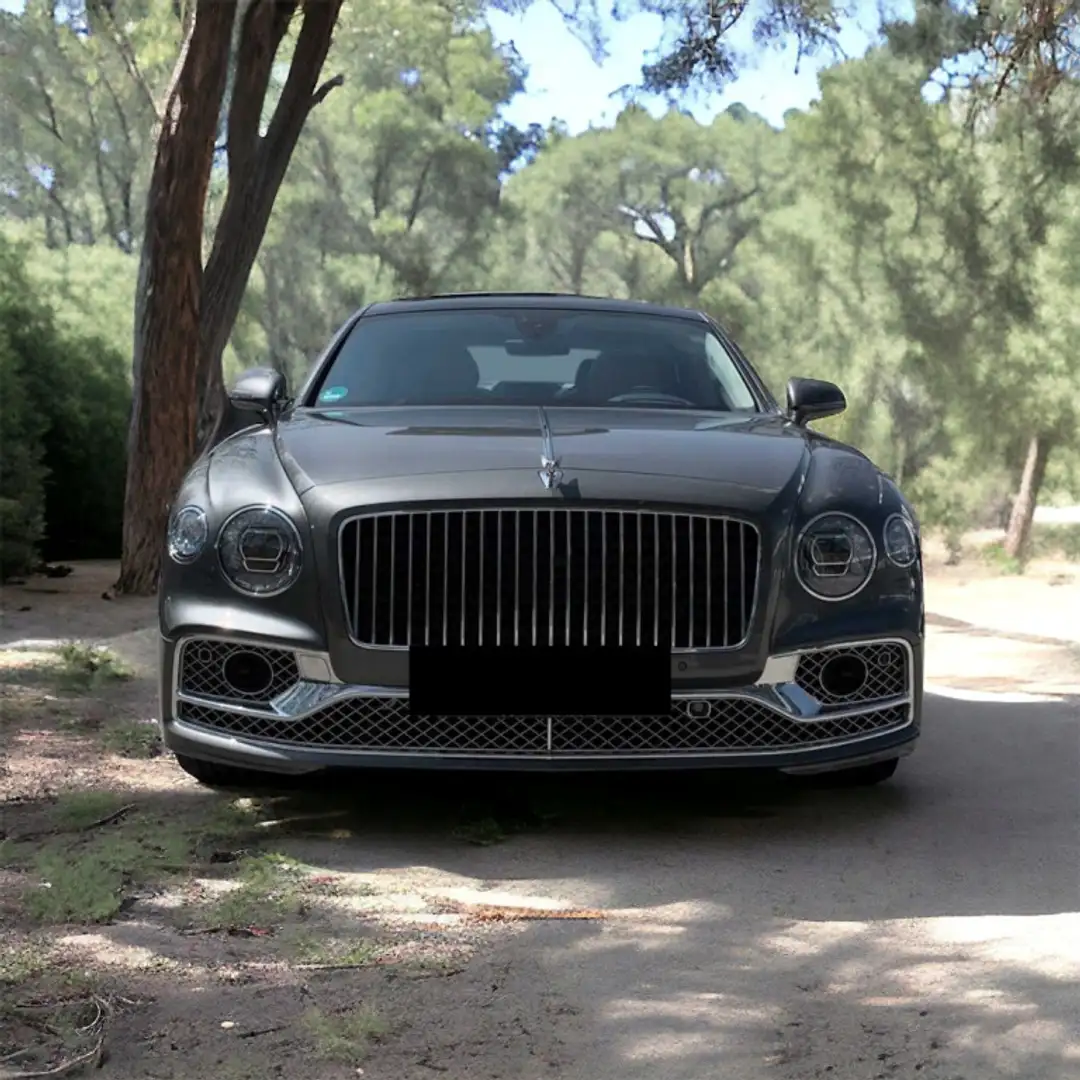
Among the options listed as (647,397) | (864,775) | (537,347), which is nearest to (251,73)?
(537,347)

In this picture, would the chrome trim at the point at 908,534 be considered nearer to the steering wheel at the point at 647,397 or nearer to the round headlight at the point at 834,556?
the round headlight at the point at 834,556

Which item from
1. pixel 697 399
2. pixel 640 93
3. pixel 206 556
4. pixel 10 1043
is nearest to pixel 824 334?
pixel 640 93

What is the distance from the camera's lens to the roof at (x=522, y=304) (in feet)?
19.5

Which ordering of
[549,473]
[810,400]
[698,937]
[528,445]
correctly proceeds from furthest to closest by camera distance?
[810,400] < [528,445] < [549,473] < [698,937]

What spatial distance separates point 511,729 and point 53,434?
473 inches

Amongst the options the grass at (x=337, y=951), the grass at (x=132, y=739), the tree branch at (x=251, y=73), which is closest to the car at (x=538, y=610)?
the grass at (x=337, y=951)

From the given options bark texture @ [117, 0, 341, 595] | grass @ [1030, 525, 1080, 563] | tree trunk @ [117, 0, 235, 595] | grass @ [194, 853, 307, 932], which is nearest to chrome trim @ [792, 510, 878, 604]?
grass @ [194, 853, 307, 932]

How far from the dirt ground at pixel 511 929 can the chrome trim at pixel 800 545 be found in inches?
27.4

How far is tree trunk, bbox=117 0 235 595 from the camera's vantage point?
10898mm

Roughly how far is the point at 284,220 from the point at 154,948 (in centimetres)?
3785

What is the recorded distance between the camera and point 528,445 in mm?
4348

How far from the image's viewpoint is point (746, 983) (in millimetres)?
3115

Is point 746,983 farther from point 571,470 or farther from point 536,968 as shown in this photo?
point 571,470

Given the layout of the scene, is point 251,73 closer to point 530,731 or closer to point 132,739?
point 132,739
